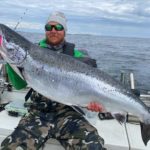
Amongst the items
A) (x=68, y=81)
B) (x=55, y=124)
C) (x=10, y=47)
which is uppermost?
(x=10, y=47)

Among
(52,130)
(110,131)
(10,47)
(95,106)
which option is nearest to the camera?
(10,47)

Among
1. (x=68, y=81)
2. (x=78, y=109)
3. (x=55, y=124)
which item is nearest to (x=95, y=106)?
(x=78, y=109)

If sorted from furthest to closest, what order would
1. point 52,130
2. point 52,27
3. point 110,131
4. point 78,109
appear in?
point 110,131 < point 52,27 < point 52,130 < point 78,109

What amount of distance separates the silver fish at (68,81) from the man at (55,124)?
166mm

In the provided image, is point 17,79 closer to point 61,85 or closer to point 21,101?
point 61,85

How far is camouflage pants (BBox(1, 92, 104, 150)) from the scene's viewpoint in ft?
13.8

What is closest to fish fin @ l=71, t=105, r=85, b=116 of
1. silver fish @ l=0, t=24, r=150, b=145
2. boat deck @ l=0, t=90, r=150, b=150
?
silver fish @ l=0, t=24, r=150, b=145

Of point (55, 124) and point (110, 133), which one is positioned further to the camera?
point (110, 133)

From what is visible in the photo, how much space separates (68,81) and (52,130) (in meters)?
0.74

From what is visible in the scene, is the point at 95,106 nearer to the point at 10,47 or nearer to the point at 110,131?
the point at 110,131

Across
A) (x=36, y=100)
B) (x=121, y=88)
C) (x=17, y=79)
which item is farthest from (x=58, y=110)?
(x=121, y=88)

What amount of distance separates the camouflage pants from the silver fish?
39cm

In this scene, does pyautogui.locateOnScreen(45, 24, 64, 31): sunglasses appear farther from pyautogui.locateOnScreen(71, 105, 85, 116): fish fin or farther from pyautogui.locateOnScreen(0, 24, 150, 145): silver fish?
pyautogui.locateOnScreen(71, 105, 85, 116): fish fin

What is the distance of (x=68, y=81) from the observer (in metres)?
4.07
